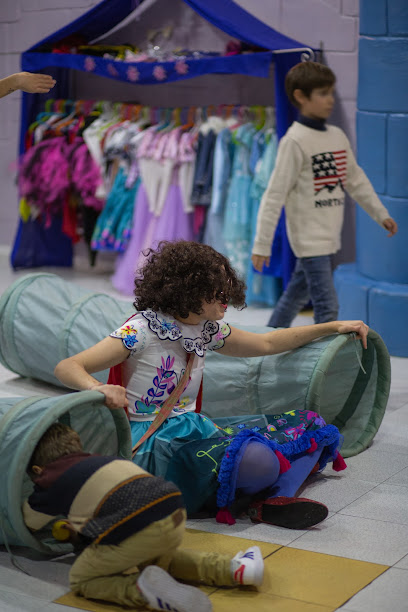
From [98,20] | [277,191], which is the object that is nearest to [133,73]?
[98,20]

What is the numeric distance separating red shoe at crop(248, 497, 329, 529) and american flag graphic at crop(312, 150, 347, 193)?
1742 mm

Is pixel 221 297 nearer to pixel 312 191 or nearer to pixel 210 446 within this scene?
pixel 210 446

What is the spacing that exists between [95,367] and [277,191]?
5.40 feet

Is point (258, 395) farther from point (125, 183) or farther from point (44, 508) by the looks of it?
point (125, 183)

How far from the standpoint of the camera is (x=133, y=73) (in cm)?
544

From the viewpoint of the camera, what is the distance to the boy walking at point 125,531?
6.25 feet

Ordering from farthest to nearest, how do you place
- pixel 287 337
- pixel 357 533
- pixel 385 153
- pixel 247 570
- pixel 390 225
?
pixel 385 153
pixel 390 225
pixel 287 337
pixel 357 533
pixel 247 570

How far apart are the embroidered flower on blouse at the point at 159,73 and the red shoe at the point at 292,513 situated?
136 inches

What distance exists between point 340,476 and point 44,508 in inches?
41.8

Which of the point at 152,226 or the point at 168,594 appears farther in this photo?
the point at 152,226

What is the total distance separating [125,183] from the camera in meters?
5.54

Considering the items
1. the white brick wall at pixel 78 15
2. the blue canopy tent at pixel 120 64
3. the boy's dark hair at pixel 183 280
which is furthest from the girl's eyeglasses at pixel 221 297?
the white brick wall at pixel 78 15

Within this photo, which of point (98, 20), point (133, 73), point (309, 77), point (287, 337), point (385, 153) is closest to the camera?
point (287, 337)

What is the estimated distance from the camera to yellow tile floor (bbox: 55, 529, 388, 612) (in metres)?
1.98
